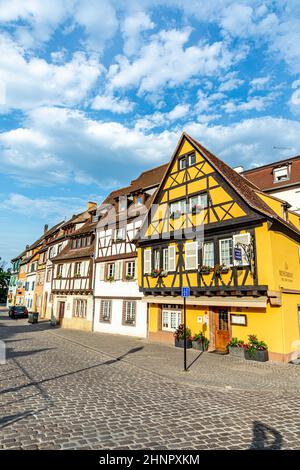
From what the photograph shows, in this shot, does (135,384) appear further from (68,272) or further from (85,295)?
(68,272)

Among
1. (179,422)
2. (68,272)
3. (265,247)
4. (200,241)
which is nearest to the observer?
(179,422)

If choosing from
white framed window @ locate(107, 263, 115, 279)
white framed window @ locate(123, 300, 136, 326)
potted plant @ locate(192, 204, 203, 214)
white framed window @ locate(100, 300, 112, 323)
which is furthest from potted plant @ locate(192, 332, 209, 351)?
white framed window @ locate(107, 263, 115, 279)

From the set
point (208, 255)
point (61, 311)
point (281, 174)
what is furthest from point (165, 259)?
point (61, 311)

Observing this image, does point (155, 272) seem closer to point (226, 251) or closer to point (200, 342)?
point (200, 342)

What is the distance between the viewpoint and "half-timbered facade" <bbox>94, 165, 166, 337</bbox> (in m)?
21.5

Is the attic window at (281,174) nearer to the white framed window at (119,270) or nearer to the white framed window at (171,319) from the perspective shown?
the white framed window at (171,319)

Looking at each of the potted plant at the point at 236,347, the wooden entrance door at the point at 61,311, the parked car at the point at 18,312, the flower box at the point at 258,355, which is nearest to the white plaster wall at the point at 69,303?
the wooden entrance door at the point at 61,311

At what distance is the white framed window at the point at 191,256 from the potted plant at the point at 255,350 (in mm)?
Result: 4444

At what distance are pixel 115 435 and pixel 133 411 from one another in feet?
4.54

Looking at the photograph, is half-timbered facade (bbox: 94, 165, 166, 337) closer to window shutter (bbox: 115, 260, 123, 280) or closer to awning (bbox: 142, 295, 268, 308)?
window shutter (bbox: 115, 260, 123, 280)

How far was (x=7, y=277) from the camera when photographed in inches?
3125

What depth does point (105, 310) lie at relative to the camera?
78.4ft
